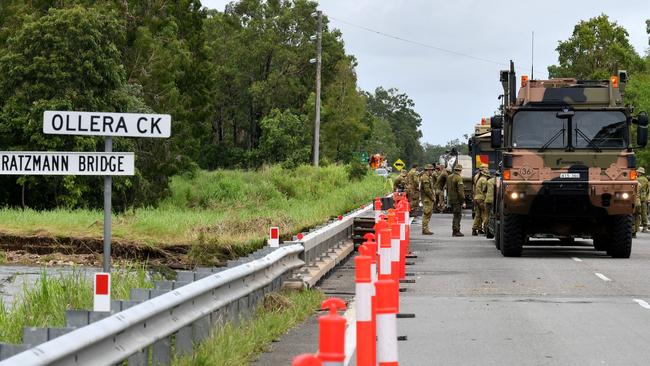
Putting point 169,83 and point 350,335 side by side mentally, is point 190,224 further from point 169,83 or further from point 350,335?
point 169,83

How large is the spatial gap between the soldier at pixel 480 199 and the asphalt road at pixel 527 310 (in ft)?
21.4

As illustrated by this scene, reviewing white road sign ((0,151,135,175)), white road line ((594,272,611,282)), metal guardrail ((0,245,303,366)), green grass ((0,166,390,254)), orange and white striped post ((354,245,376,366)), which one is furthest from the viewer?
green grass ((0,166,390,254))

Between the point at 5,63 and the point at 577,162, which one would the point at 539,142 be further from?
A: the point at 5,63

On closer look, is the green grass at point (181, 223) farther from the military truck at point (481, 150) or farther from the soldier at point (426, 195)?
the military truck at point (481, 150)

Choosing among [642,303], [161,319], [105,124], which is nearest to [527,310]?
[642,303]

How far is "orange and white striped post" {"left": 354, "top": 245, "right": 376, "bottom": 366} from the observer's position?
291 inches

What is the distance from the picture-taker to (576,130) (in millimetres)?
23109

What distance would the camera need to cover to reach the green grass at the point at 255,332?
9.48 metres

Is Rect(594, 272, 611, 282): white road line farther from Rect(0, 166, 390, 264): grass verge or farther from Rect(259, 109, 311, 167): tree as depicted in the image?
Rect(259, 109, 311, 167): tree

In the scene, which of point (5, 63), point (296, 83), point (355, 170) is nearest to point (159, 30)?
point (355, 170)

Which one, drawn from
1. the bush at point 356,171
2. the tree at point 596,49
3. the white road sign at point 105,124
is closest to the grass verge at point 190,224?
the white road sign at point 105,124

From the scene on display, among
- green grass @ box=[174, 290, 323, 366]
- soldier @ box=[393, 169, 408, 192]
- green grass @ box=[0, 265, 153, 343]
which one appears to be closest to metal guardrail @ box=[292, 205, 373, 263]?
green grass @ box=[174, 290, 323, 366]

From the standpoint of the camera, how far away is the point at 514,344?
451 inches

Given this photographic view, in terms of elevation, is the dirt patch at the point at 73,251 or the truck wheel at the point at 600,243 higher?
the truck wheel at the point at 600,243
